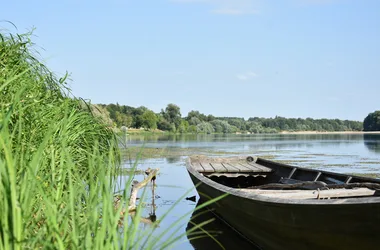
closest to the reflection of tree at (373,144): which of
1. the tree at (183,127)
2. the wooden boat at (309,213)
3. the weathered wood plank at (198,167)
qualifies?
the weathered wood plank at (198,167)

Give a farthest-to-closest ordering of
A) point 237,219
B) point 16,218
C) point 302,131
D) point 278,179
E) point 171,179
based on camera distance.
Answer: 1. point 302,131
2. point 171,179
3. point 278,179
4. point 237,219
5. point 16,218

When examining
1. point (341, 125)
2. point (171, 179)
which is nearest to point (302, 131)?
point (341, 125)

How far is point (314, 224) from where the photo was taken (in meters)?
4.98

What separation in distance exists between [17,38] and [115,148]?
4.77ft

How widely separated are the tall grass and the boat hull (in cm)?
185

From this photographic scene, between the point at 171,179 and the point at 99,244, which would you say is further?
the point at 171,179

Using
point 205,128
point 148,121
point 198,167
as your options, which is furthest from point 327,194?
point 205,128

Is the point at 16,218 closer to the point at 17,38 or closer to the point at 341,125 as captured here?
the point at 17,38

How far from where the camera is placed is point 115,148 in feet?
16.4

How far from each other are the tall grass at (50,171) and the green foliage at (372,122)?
106116 millimetres


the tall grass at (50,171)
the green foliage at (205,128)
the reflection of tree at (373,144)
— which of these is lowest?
the reflection of tree at (373,144)

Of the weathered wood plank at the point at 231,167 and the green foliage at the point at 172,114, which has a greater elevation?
the green foliage at the point at 172,114

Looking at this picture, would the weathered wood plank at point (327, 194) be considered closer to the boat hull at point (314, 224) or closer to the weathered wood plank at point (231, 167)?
the boat hull at point (314, 224)

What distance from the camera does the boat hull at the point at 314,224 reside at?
182 inches
